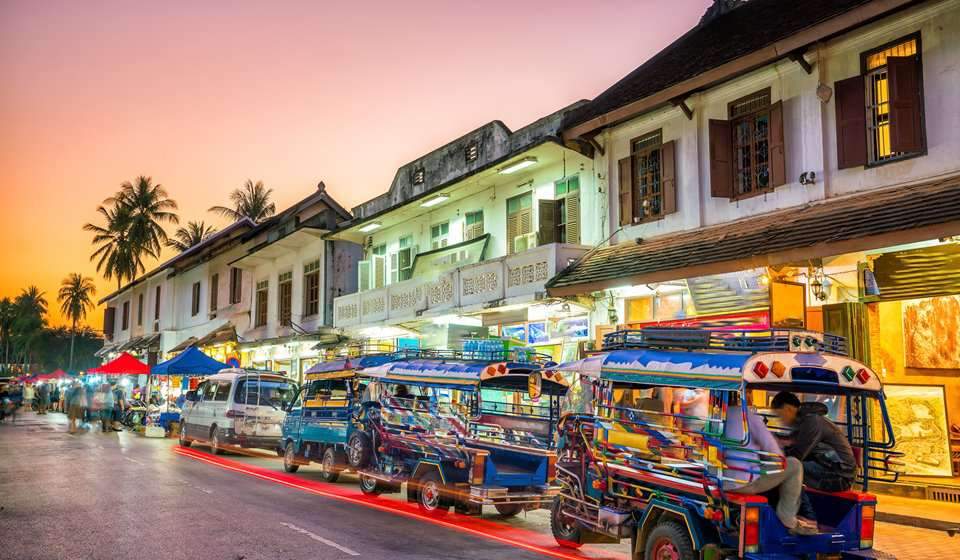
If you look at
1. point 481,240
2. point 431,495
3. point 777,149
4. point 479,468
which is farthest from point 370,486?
point 481,240

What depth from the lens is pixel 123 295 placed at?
6694cm

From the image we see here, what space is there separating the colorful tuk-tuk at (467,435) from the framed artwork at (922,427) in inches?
232

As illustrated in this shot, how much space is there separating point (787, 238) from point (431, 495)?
705cm

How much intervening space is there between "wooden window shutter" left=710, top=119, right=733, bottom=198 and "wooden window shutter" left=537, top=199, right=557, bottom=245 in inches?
213

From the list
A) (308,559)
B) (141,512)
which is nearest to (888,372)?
(308,559)

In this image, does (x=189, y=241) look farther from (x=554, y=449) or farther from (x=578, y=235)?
(x=554, y=449)

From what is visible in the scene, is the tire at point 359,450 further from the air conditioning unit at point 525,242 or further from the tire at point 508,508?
the air conditioning unit at point 525,242

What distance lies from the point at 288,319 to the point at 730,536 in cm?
3099

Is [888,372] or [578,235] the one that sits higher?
[578,235]

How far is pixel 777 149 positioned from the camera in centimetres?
1506

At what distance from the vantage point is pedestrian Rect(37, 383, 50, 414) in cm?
5500

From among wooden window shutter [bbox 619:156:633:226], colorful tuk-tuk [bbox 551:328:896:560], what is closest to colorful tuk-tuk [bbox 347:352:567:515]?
colorful tuk-tuk [bbox 551:328:896:560]

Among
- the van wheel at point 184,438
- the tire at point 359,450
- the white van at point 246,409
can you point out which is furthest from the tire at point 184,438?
the tire at point 359,450

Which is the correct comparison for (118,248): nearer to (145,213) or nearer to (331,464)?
(145,213)
